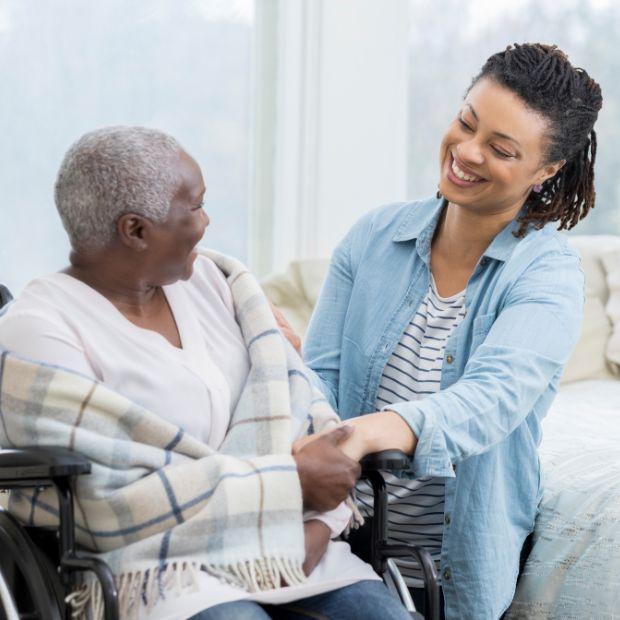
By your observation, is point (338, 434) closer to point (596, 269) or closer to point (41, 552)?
point (41, 552)

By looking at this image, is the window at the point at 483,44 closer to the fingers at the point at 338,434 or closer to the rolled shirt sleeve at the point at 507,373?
the rolled shirt sleeve at the point at 507,373

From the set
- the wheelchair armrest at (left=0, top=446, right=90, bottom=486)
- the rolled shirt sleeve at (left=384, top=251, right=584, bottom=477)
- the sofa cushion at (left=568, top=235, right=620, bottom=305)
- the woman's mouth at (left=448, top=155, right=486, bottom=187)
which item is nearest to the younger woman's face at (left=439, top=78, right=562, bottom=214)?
the woman's mouth at (left=448, top=155, right=486, bottom=187)

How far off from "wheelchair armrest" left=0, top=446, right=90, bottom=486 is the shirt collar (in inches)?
32.5

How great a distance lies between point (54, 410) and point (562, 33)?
2730 mm

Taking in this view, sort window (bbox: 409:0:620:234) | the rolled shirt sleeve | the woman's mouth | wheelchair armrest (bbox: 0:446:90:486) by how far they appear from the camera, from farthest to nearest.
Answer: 1. window (bbox: 409:0:620:234)
2. the woman's mouth
3. the rolled shirt sleeve
4. wheelchair armrest (bbox: 0:446:90:486)

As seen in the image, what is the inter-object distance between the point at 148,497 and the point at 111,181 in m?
0.42

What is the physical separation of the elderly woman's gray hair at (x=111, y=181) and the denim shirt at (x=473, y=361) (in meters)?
0.47

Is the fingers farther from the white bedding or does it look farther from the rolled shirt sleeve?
the white bedding

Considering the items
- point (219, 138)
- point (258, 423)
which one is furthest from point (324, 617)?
point (219, 138)

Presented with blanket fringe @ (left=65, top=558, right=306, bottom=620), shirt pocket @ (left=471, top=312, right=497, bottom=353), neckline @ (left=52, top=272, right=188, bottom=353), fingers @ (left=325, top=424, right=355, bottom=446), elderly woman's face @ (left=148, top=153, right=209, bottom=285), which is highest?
elderly woman's face @ (left=148, top=153, right=209, bottom=285)

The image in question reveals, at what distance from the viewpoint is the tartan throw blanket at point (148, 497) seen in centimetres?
143

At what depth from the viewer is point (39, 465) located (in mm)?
1357

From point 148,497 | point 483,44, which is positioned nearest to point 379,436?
point 148,497

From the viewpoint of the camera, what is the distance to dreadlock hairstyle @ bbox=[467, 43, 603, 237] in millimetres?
1868
